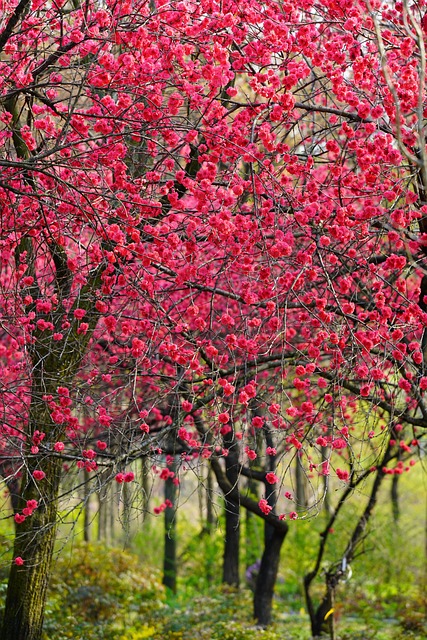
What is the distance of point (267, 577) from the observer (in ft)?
29.5

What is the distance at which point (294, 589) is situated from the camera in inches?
589

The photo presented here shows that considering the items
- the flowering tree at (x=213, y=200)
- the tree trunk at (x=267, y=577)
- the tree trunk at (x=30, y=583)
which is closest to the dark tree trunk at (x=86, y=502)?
the flowering tree at (x=213, y=200)

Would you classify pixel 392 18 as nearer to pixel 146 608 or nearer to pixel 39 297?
pixel 39 297

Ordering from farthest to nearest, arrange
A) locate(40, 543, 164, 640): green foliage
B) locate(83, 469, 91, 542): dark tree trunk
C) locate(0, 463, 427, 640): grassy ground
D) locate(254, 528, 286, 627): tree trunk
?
1. locate(254, 528, 286, 627): tree trunk
2. locate(0, 463, 427, 640): grassy ground
3. locate(40, 543, 164, 640): green foliage
4. locate(83, 469, 91, 542): dark tree trunk

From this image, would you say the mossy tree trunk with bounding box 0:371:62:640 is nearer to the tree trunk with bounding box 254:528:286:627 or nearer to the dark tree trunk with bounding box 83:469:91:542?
the dark tree trunk with bounding box 83:469:91:542

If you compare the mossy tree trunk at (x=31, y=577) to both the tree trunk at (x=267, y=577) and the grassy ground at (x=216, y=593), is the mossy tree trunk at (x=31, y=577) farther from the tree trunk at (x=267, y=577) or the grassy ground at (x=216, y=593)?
the tree trunk at (x=267, y=577)

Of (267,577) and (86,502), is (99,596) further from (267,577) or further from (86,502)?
(86,502)

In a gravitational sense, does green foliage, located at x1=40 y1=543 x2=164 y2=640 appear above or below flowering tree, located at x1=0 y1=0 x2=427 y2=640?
below

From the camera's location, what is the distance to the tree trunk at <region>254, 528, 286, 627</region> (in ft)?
28.6

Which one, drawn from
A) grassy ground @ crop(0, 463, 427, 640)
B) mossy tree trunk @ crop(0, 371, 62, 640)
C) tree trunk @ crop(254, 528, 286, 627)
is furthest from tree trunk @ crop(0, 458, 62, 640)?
tree trunk @ crop(254, 528, 286, 627)

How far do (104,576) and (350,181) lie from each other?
7.49 meters

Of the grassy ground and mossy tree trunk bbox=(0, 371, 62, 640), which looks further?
the grassy ground

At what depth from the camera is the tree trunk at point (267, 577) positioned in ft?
28.6

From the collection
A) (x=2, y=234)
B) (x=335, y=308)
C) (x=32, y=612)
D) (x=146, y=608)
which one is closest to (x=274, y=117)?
(x=335, y=308)
